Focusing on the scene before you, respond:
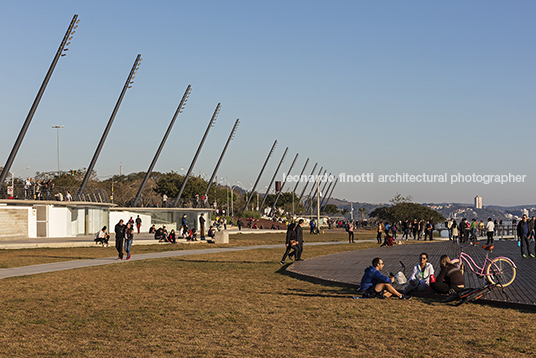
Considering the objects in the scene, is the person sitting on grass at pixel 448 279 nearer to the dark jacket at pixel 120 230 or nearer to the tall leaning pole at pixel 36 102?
the dark jacket at pixel 120 230

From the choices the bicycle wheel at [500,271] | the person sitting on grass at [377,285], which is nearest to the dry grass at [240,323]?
the person sitting on grass at [377,285]

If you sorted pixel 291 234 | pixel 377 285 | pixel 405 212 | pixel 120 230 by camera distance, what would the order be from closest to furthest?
pixel 377 285 → pixel 291 234 → pixel 120 230 → pixel 405 212

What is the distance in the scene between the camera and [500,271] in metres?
11.5

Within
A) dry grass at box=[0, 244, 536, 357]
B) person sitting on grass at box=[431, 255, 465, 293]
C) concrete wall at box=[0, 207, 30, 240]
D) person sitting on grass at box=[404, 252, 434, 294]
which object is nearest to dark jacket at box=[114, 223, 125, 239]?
dry grass at box=[0, 244, 536, 357]

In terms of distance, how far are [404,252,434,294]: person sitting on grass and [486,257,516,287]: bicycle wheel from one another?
48.4 inches

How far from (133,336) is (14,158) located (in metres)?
34.9

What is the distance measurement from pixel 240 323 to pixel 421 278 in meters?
4.89

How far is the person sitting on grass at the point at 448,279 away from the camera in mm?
11195

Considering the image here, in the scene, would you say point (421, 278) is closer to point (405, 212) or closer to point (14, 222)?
point (14, 222)

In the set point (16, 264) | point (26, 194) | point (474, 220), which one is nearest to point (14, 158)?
point (26, 194)

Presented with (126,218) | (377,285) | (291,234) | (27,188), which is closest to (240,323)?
(377,285)

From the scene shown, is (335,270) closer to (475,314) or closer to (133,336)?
(475,314)

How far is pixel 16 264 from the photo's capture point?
69.6 ft

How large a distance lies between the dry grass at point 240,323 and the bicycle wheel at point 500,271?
1.40 metres
